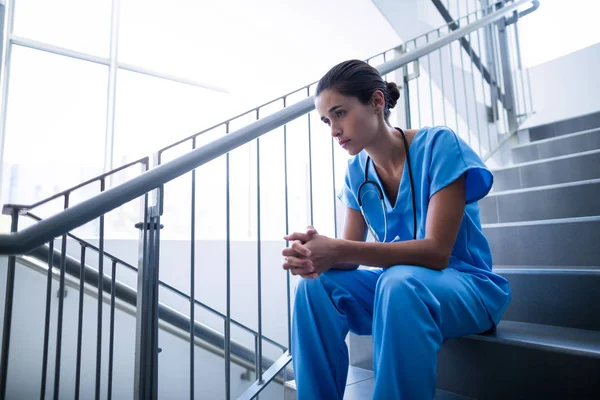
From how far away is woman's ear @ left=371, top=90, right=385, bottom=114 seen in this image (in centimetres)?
106

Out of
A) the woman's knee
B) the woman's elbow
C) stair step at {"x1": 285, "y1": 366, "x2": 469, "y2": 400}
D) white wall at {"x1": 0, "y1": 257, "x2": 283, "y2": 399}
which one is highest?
the woman's elbow

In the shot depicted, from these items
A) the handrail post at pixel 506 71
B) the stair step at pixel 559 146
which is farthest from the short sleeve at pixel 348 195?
the handrail post at pixel 506 71

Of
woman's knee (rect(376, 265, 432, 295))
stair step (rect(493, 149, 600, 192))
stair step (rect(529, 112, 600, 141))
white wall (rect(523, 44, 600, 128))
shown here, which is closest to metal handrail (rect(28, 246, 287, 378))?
woman's knee (rect(376, 265, 432, 295))

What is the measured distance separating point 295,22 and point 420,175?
104 inches

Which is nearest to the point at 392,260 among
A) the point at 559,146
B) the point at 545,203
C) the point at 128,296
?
the point at 545,203

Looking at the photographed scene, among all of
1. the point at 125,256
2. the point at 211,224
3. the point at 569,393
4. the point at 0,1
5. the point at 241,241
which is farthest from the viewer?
the point at 211,224

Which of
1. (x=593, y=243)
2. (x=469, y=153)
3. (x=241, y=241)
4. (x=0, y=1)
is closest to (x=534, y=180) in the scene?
(x=593, y=243)

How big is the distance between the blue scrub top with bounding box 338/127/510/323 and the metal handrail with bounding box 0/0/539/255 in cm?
34

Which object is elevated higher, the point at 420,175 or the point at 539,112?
the point at 539,112

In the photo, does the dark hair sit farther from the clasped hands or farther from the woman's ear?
the clasped hands

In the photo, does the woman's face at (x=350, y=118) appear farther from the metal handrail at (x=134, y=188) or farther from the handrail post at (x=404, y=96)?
the handrail post at (x=404, y=96)

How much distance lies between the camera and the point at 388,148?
1.10 metres

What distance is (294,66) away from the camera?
3.69 meters

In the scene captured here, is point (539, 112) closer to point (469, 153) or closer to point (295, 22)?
point (295, 22)
